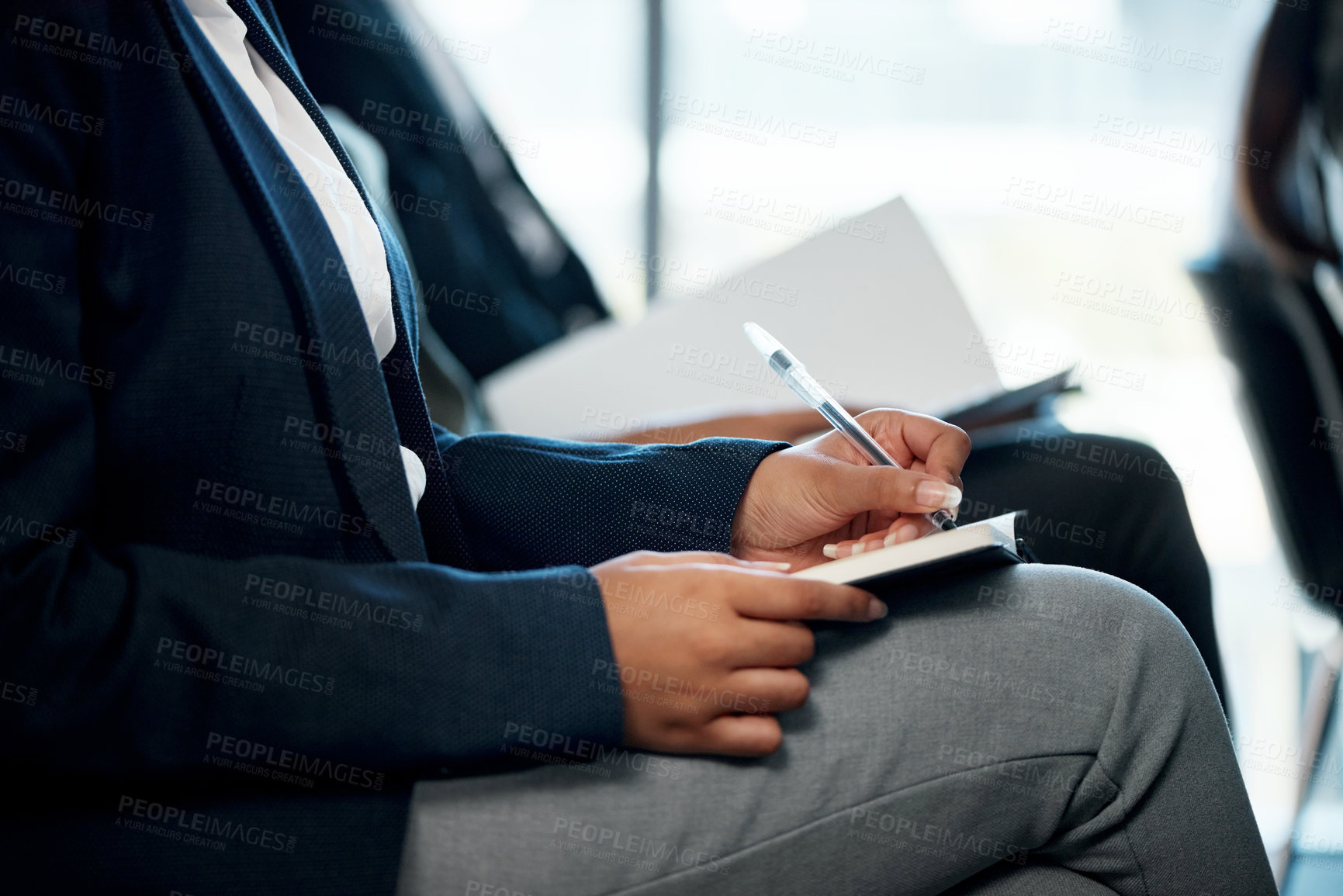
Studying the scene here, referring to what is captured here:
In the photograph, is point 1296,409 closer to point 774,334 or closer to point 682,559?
point 774,334

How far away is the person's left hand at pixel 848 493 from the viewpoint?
625 mm

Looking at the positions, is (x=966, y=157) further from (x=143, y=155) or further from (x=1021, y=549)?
(x=143, y=155)

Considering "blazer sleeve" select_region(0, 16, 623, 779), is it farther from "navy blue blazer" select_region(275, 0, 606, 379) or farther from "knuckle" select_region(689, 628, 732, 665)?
"navy blue blazer" select_region(275, 0, 606, 379)

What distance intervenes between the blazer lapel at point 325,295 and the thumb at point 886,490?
0.94 ft

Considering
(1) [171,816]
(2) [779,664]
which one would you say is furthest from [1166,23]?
(1) [171,816]

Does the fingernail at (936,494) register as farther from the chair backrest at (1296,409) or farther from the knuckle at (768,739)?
the chair backrest at (1296,409)

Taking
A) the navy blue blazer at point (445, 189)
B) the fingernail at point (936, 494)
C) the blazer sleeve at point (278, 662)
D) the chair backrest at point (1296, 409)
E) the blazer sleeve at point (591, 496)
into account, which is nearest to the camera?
the blazer sleeve at point (278, 662)

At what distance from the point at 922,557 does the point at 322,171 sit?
461 mm

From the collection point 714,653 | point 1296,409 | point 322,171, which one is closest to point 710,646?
point 714,653

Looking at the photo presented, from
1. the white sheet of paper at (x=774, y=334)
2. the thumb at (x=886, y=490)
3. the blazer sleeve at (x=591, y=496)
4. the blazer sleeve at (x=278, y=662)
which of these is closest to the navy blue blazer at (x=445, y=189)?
the white sheet of paper at (x=774, y=334)

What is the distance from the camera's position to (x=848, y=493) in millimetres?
656

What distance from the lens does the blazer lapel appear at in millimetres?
513

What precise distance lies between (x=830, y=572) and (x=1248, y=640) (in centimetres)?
177

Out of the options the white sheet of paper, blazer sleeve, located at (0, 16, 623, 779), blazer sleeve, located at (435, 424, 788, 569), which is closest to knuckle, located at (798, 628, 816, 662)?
blazer sleeve, located at (0, 16, 623, 779)
